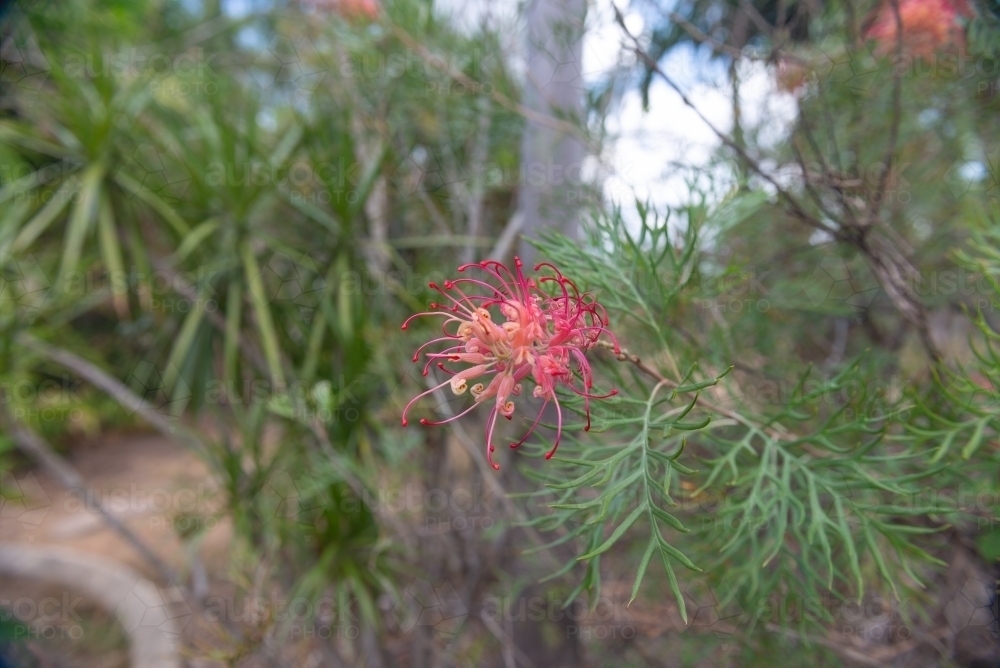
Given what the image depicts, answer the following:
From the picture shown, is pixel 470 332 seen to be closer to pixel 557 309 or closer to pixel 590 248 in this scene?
pixel 557 309

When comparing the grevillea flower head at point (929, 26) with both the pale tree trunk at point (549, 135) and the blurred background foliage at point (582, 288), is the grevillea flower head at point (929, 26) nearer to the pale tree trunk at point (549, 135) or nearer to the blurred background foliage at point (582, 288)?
the blurred background foliage at point (582, 288)

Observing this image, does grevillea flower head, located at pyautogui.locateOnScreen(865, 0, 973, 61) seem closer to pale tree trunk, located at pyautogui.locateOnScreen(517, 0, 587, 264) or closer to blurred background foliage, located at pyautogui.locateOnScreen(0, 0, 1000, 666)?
blurred background foliage, located at pyautogui.locateOnScreen(0, 0, 1000, 666)

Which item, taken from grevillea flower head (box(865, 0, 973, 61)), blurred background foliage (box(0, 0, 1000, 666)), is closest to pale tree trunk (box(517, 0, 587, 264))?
blurred background foliage (box(0, 0, 1000, 666))

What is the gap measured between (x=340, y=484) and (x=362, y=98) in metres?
0.99

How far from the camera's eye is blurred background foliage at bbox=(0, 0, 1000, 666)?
57 cm

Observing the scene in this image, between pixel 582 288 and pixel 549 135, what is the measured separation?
2.41 ft

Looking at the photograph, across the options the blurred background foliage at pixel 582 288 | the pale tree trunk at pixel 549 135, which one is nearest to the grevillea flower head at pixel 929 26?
the blurred background foliage at pixel 582 288

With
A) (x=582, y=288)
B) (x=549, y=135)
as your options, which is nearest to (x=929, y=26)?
(x=549, y=135)

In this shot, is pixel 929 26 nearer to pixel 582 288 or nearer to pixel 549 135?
pixel 549 135

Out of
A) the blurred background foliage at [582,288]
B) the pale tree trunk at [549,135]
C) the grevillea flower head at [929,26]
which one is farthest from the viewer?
the pale tree trunk at [549,135]

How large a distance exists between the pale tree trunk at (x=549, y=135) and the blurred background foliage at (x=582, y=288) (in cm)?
6

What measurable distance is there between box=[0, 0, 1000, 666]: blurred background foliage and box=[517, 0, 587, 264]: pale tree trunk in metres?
0.06

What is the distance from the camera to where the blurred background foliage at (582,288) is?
57 centimetres

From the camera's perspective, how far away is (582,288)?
56 centimetres
